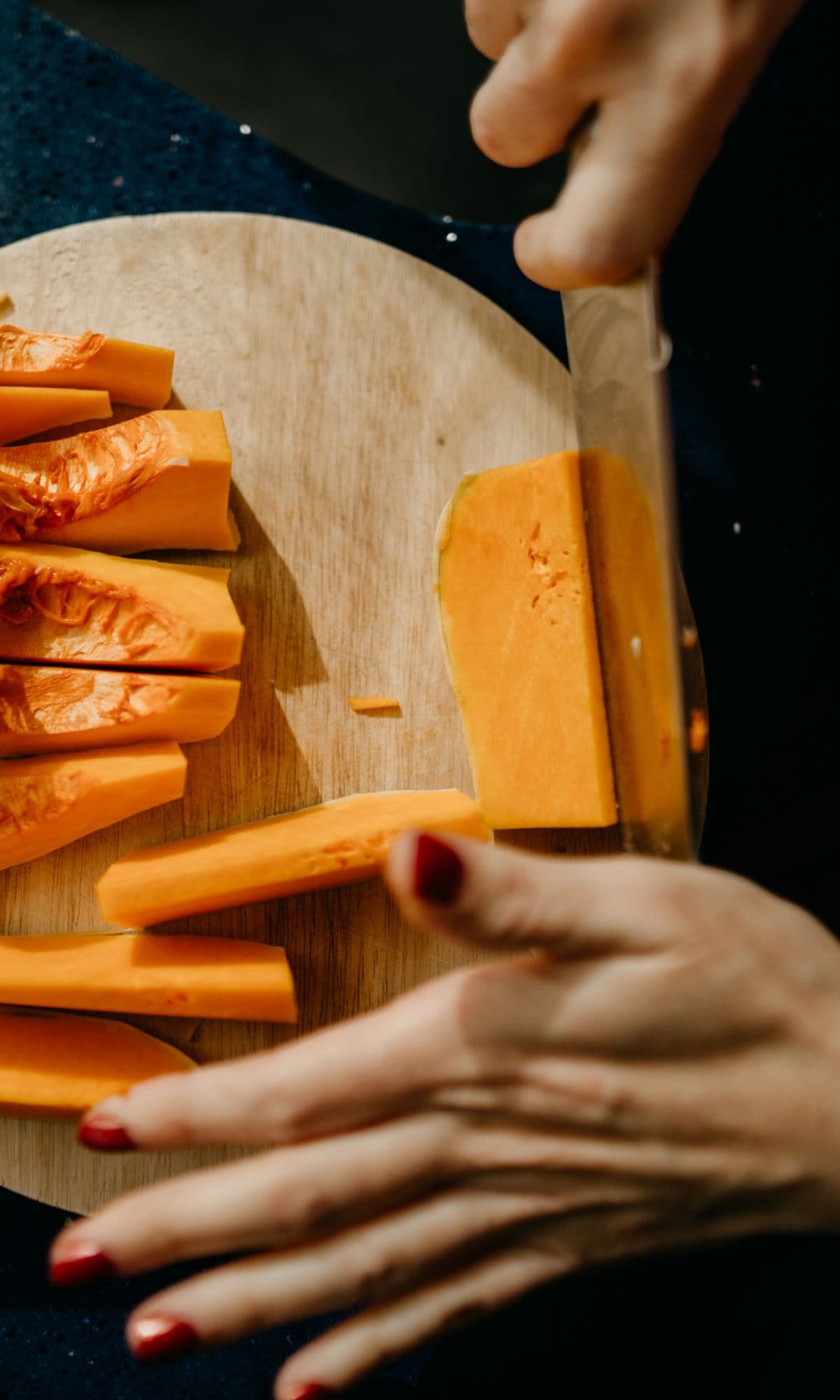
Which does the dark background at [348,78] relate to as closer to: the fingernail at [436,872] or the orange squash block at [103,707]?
the orange squash block at [103,707]

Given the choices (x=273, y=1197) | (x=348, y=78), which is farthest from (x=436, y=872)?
(x=348, y=78)

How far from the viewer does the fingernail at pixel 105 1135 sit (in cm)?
107

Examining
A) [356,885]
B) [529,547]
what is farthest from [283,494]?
[356,885]

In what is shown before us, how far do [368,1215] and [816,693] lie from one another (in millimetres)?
1417

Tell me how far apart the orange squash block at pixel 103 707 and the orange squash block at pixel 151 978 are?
35cm

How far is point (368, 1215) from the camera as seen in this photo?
105 cm

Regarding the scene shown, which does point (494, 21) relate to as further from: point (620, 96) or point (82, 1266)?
point (82, 1266)

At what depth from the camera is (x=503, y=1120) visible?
3.36 feet

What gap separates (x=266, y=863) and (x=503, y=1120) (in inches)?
23.5

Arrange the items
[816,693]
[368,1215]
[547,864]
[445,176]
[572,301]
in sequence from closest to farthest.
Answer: [547,864], [368,1215], [572,301], [816,693], [445,176]

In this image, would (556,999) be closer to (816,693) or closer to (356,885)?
(356,885)

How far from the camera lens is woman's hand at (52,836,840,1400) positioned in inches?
35.8

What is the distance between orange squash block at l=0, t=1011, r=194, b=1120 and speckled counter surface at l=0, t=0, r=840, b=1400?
66cm

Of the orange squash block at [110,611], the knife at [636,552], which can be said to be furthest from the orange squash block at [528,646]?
the orange squash block at [110,611]
